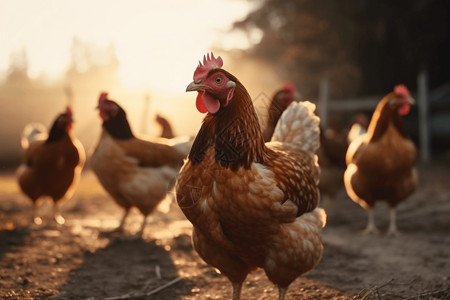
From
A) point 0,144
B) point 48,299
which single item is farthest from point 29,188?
point 0,144

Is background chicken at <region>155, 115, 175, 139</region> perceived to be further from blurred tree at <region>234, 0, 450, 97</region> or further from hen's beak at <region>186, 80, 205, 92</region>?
blurred tree at <region>234, 0, 450, 97</region>

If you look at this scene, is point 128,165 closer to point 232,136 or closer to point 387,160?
point 232,136

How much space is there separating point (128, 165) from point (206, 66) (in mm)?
2825

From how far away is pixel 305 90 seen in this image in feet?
54.7

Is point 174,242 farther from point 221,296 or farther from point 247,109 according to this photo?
point 247,109

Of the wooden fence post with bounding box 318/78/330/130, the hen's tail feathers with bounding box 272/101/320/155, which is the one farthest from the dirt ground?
the wooden fence post with bounding box 318/78/330/130

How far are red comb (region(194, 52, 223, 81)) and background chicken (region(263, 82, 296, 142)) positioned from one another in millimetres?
2250

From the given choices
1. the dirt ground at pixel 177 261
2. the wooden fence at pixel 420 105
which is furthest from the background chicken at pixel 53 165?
the wooden fence at pixel 420 105

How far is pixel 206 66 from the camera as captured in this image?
2531 millimetres

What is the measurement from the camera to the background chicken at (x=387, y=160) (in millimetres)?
5246

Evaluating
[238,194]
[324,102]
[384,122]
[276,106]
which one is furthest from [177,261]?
[324,102]

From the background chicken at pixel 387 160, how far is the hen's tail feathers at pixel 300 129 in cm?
207

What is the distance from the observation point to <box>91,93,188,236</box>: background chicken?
5062 millimetres

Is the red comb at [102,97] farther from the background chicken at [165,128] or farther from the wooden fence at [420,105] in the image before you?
the wooden fence at [420,105]
